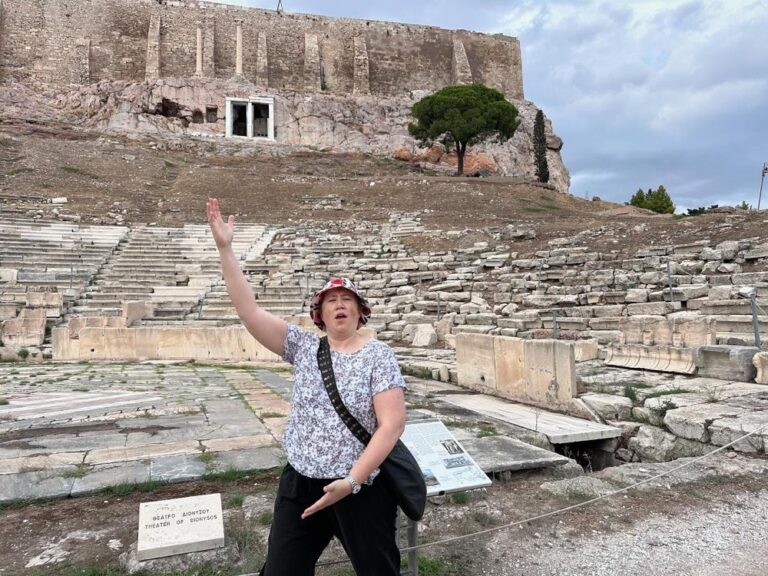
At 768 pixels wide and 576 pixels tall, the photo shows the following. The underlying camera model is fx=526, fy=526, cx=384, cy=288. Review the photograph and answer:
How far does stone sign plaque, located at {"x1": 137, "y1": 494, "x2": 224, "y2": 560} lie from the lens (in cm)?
260

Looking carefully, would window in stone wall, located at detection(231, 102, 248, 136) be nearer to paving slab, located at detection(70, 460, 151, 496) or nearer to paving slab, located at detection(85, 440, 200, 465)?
paving slab, located at detection(85, 440, 200, 465)

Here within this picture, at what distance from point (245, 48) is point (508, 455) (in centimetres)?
5498

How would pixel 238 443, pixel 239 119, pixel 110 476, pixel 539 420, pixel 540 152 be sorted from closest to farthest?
pixel 110 476 → pixel 238 443 → pixel 539 420 → pixel 540 152 → pixel 239 119

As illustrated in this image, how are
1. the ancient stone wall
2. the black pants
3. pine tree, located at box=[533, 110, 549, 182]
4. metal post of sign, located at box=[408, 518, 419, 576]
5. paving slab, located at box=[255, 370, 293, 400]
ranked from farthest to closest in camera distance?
the ancient stone wall → pine tree, located at box=[533, 110, 549, 182] → paving slab, located at box=[255, 370, 293, 400] → metal post of sign, located at box=[408, 518, 419, 576] → the black pants

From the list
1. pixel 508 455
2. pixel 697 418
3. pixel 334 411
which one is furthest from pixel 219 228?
pixel 697 418

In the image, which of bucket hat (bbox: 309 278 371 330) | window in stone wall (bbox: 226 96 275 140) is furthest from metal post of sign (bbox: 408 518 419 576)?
window in stone wall (bbox: 226 96 275 140)

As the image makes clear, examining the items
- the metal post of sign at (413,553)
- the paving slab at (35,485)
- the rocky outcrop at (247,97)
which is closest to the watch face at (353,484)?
the metal post of sign at (413,553)

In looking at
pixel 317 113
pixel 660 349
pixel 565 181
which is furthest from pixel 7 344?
pixel 565 181

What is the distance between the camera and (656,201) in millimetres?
51000

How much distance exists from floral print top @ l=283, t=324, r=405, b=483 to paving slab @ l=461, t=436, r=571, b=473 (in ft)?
7.33

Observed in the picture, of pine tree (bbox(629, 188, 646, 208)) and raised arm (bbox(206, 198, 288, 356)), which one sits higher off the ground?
pine tree (bbox(629, 188, 646, 208))

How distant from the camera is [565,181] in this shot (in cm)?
5216

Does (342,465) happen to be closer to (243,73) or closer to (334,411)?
(334,411)

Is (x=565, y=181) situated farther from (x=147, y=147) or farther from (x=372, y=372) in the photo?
(x=372, y=372)
